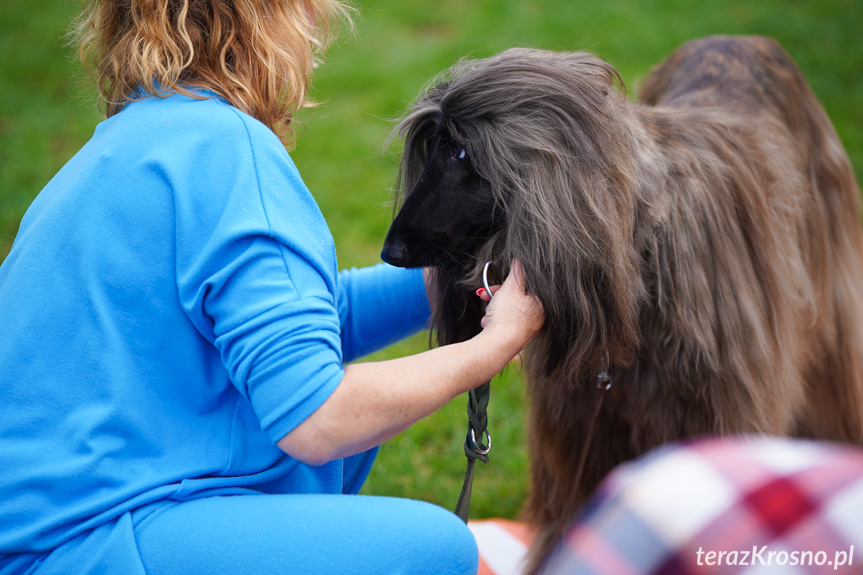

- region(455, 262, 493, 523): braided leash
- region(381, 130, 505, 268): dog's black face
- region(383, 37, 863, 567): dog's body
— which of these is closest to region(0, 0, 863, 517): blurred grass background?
region(383, 37, 863, 567): dog's body

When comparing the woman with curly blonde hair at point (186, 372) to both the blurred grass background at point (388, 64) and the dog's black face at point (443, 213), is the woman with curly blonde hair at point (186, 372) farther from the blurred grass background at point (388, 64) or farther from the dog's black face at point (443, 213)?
A: the blurred grass background at point (388, 64)

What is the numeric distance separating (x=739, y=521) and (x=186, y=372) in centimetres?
98

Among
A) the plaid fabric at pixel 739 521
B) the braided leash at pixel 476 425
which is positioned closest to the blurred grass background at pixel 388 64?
the braided leash at pixel 476 425

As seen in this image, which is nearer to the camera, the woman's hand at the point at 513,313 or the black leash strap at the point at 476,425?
the woman's hand at the point at 513,313

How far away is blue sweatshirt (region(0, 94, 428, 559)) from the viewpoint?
1224 millimetres

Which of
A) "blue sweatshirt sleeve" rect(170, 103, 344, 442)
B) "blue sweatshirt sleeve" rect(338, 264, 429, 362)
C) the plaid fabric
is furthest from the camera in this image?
"blue sweatshirt sleeve" rect(338, 264, 429, 362)

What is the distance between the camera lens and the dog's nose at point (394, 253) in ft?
5.13

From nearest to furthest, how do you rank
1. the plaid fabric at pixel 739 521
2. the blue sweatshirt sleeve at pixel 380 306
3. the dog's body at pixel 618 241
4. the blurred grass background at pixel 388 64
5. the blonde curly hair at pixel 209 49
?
the plaid fabric at pixel 739 521 → the blonde curly hair at pixel 209 49 → the dog's body at pixel 618 241 → the blue sweatshirt sleeve at pixel 380 306 → the blurred grass background at pixel 388 64

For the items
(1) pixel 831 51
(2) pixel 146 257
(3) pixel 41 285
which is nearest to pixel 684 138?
(2) pixel 146 257

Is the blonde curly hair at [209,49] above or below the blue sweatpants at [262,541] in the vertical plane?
above

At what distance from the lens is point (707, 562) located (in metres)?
0.65

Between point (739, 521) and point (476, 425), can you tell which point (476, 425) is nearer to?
point (476, 425)

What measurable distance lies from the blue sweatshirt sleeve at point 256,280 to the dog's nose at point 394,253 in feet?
0.88

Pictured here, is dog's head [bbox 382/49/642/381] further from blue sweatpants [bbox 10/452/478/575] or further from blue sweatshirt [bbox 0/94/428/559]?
blue sweatpants [bbox 10/452/478/575]
